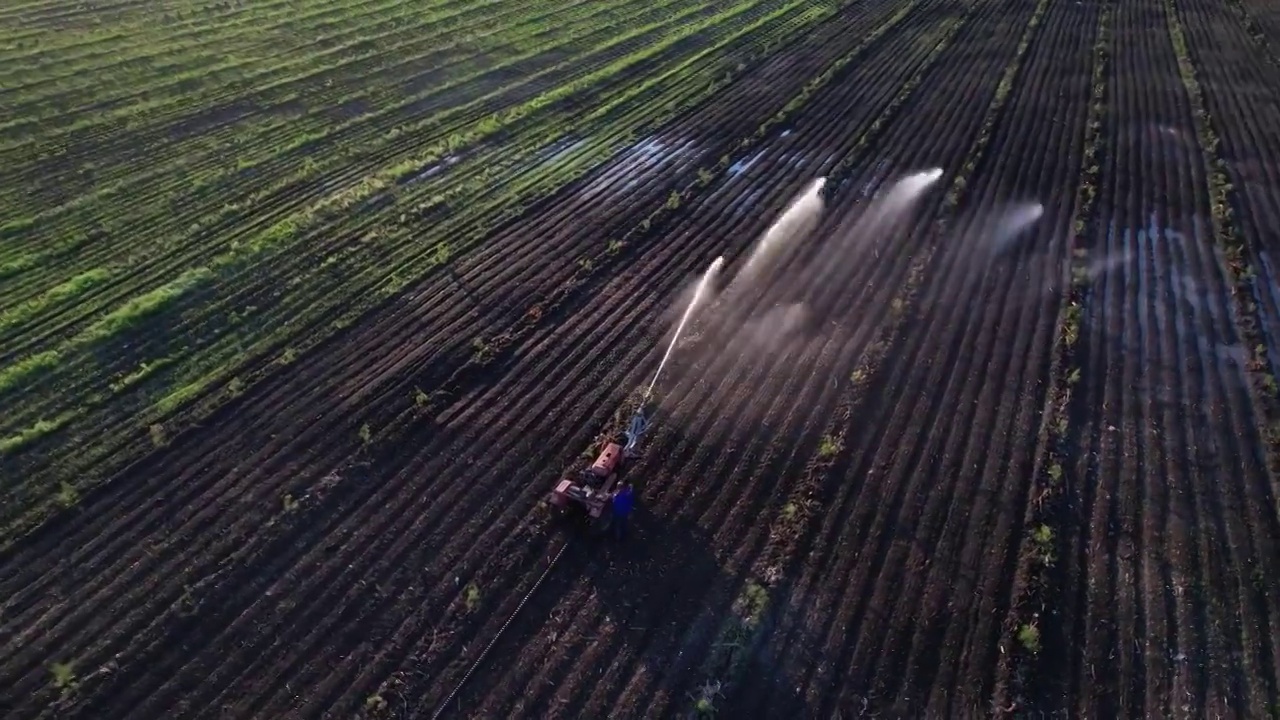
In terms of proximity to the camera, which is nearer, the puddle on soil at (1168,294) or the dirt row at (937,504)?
the dirt row at (937,504)

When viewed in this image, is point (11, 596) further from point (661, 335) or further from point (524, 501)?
point (661, 335)

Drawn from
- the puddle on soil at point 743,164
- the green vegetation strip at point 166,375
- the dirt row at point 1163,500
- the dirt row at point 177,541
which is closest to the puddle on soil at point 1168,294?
the dirt row at point 1163,500

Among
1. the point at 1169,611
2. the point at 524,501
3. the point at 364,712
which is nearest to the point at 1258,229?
the point at 1169,611

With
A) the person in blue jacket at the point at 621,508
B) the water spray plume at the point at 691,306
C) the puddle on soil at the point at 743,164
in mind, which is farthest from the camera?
the puddle on soil at the point at 743,164

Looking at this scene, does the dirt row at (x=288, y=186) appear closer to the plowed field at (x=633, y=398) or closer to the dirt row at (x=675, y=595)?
the plowed field at (x=633, y=398)

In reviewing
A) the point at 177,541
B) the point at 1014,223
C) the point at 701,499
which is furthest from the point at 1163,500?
the point at 177,541
